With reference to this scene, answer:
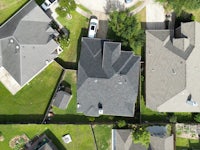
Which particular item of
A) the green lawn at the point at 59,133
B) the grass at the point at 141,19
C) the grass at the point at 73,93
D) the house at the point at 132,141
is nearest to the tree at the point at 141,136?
the house at the point at 132,141

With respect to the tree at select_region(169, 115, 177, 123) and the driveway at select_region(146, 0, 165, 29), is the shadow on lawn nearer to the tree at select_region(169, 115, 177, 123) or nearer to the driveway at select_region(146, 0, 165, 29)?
the tree at select_region(169, 115, 177, 123)

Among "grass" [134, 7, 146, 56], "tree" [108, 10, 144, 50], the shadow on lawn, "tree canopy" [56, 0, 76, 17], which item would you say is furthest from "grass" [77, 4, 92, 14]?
the shadow on lawn

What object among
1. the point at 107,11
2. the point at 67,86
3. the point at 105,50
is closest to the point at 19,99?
the point at 67,86

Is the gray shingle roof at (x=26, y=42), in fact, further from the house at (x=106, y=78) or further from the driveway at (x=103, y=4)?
the driveway at (x=103, y=4)

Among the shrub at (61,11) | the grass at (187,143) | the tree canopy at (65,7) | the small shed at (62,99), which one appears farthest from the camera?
the grass at (187,143)

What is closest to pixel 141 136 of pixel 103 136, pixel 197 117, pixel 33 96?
pixel 103 136

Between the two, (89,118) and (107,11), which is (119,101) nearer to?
(89,118)
